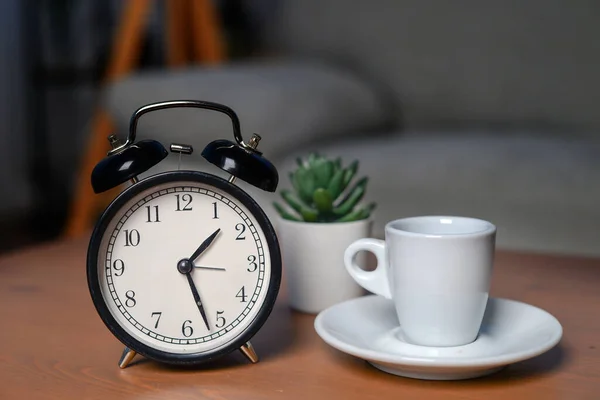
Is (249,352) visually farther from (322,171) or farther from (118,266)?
(322,171)

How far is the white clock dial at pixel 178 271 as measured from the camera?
673mm

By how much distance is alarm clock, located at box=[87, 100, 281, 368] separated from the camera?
0.67 meters

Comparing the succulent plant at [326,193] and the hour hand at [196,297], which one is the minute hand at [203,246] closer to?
the hour hand at [196,297]

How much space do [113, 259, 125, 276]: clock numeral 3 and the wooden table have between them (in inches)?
3.2

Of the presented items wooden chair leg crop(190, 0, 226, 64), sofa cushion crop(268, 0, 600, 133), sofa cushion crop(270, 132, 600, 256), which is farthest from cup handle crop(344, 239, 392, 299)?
wooden chair leg crop(190, 0, 226, 64)

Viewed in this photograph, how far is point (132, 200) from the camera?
2.19 ft

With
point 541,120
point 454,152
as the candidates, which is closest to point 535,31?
point 541,120

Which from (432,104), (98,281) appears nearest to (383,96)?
(432,104)

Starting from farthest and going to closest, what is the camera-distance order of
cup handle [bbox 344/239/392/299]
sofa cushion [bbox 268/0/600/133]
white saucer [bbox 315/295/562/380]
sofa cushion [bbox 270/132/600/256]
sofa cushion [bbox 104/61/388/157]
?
sofa cushion [bbox 268/0/600/133], sofa cushion [bbox 104/61/388/157], sofa cushion [bbox 270/132/600/256], cup handle [bbox 344/239/392/299], white saucer [bbox 315/295/562/380]

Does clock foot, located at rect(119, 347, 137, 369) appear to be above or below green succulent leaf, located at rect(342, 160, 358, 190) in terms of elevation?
below

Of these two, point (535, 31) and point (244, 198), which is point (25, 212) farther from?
point (244, 198)

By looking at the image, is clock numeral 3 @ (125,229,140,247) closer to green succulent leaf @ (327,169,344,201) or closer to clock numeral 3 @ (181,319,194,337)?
clock numeral 3 @ (181,319,194,337)

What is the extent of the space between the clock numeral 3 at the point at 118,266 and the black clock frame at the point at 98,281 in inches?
0.7

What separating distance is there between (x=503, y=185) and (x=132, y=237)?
3.64 feet
